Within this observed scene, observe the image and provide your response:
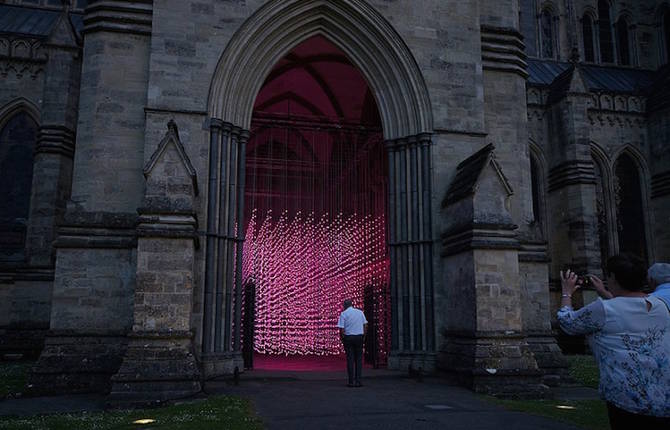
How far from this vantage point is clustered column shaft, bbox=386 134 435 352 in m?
11.9

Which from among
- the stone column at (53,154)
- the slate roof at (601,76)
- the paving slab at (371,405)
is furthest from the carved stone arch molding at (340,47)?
the slate roof at (601,76)

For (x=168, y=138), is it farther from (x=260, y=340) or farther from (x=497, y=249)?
(x=260, y=340)

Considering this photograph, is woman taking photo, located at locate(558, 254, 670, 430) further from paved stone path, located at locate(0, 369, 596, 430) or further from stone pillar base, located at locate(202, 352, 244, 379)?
stone pillar base, located at locate(202, 352, 244, 379)

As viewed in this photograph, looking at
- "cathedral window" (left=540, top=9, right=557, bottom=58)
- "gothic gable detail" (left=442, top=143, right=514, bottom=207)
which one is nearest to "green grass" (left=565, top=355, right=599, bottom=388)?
"gothic gable detail" (left=442, top=143, right=514, bottom=207)

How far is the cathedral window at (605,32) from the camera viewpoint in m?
27.0

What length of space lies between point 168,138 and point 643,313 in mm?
7846

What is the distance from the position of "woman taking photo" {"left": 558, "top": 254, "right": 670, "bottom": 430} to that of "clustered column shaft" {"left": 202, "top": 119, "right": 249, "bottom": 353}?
826 cm

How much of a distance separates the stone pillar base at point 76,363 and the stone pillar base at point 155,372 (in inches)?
63.0

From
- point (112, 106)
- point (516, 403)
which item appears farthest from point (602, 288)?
point (112, 106)

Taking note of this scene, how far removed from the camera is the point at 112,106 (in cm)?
1134

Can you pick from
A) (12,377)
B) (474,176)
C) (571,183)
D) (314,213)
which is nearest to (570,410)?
(474,176)

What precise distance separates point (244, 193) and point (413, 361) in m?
5.29

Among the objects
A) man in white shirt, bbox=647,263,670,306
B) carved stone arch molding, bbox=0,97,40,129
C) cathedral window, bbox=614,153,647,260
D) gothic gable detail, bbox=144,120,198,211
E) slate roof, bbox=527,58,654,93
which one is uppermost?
slate roof, bbox=527,58,654,93

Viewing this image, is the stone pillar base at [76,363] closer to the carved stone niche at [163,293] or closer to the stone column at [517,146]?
the carved stone niche at [163,293]
